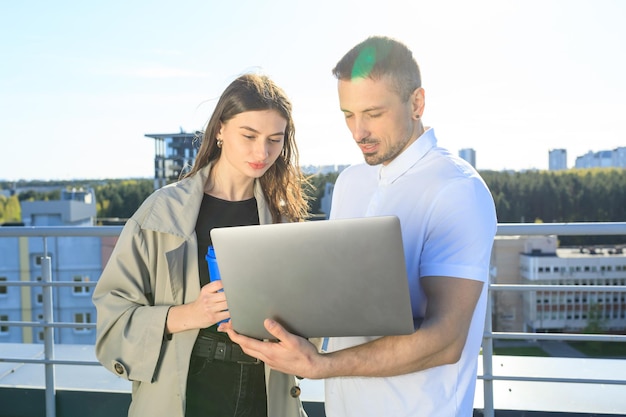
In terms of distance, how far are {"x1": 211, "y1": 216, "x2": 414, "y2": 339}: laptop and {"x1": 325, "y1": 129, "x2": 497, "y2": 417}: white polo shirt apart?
111 mm

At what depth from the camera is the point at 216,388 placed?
1.17 meters

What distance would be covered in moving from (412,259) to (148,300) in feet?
1.72

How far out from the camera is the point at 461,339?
864mm

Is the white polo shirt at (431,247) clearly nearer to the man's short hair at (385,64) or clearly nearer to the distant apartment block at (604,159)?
the man's short hair at (385,64)

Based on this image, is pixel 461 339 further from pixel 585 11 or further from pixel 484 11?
pixel 585 11

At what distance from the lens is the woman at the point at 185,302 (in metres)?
1.14

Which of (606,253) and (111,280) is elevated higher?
(111,280)

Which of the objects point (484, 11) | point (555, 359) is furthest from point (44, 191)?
point (555, 359)

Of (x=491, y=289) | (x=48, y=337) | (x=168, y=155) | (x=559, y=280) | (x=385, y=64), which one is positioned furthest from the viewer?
(x=168, y=155)

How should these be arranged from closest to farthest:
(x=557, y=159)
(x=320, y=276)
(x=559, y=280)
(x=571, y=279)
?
(x=320, y=276)
(x=571, y=279)
(x=559, y=280)
(x=557, y=159)

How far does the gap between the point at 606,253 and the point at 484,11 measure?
19342 millimetres

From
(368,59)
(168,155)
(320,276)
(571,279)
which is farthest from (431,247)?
(571,279)

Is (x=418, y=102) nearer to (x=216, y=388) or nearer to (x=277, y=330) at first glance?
(x=277, y=330)

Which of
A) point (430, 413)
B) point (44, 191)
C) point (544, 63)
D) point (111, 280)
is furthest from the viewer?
point (544, 63)
